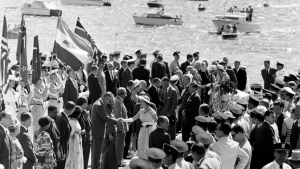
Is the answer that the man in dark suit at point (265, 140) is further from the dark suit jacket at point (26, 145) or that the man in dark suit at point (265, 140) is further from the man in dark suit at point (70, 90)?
the man in dark suit at point (70, 90)

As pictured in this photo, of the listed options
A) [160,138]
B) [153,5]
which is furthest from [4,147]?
[153,5]

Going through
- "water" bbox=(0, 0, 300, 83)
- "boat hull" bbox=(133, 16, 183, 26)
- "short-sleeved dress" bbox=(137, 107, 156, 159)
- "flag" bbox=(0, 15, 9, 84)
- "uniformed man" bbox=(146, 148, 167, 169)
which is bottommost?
"water" bbox=(0, 0, 300, 83)

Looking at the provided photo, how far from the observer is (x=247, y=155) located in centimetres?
899

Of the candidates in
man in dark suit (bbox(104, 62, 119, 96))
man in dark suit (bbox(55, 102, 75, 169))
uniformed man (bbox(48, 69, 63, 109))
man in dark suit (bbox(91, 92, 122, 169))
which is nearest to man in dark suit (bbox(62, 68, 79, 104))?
uniformed man (bbox(48, 69, 63, 109))

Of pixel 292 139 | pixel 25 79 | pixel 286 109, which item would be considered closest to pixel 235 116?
pixel 292 139

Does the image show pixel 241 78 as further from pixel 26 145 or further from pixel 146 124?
pixel 26 145

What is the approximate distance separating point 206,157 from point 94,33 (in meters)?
60.4

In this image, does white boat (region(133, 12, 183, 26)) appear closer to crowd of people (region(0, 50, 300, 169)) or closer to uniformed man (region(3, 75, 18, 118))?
crowd of people (region(0, 50, 300, 169))

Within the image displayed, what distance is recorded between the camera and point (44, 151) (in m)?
9.52

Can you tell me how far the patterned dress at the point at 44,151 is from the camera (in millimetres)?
9430

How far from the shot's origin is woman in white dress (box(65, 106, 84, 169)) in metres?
10.5

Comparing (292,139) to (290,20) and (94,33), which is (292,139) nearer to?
(94,33)

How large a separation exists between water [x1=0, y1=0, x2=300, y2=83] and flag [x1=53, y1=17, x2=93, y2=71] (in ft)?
74.5

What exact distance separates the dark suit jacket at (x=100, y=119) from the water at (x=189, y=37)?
2471 centimetres
